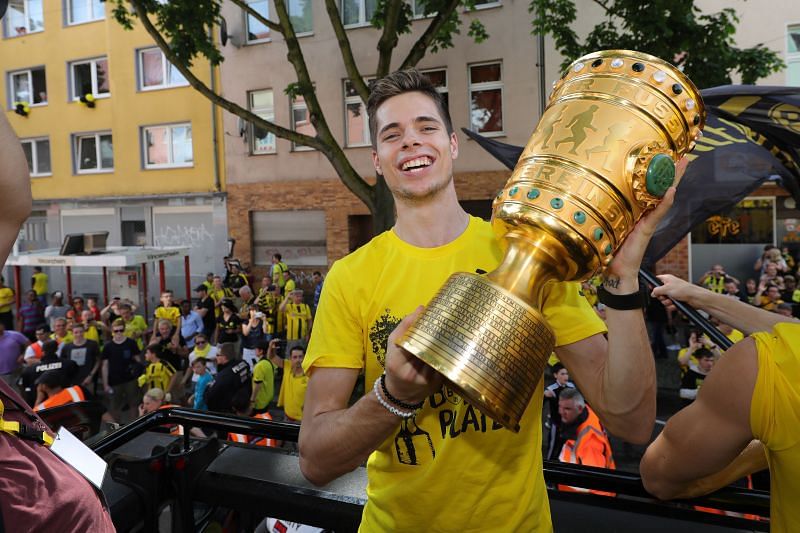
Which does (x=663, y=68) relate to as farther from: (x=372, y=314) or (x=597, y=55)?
(x=372, y=314)

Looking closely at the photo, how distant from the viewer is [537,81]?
1391 centimetres

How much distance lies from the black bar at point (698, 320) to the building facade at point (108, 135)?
1671 cm

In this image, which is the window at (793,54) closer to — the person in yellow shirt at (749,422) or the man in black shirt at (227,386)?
the man in black shirt at (227,386)

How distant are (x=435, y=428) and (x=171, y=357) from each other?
785cm

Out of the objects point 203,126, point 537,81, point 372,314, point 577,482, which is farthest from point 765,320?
point 203,126

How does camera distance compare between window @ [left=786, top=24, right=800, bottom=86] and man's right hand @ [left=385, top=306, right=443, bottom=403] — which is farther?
window @ [left=786, top=24, right=800, bottom=86]

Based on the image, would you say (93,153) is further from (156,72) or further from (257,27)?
(257,27)

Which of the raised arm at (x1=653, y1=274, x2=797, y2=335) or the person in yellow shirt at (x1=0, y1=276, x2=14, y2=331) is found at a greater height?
the raised arm at (x1=653, y1=274, x2=797, y2=335)

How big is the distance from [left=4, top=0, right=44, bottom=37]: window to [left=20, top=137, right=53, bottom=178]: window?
3.70 meters

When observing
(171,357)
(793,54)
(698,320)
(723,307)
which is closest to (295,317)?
(171,357)

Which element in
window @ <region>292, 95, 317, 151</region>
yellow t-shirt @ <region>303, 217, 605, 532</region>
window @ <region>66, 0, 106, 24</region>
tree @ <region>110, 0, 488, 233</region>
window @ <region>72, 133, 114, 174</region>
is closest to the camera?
yellow t-shirt @ <region>303, 217, 605, 532</region>

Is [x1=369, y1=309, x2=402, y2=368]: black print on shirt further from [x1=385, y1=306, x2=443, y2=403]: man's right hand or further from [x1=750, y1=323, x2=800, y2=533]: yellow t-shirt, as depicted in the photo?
[x1=750, y1=323, x2=800, y2=533]: yellow t-shirt

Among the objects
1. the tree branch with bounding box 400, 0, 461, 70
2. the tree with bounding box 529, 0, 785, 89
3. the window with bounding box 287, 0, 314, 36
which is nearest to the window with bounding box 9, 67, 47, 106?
the window with bounding box 287, 0, 314, 36

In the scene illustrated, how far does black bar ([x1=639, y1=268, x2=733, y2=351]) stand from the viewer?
6.70ft
